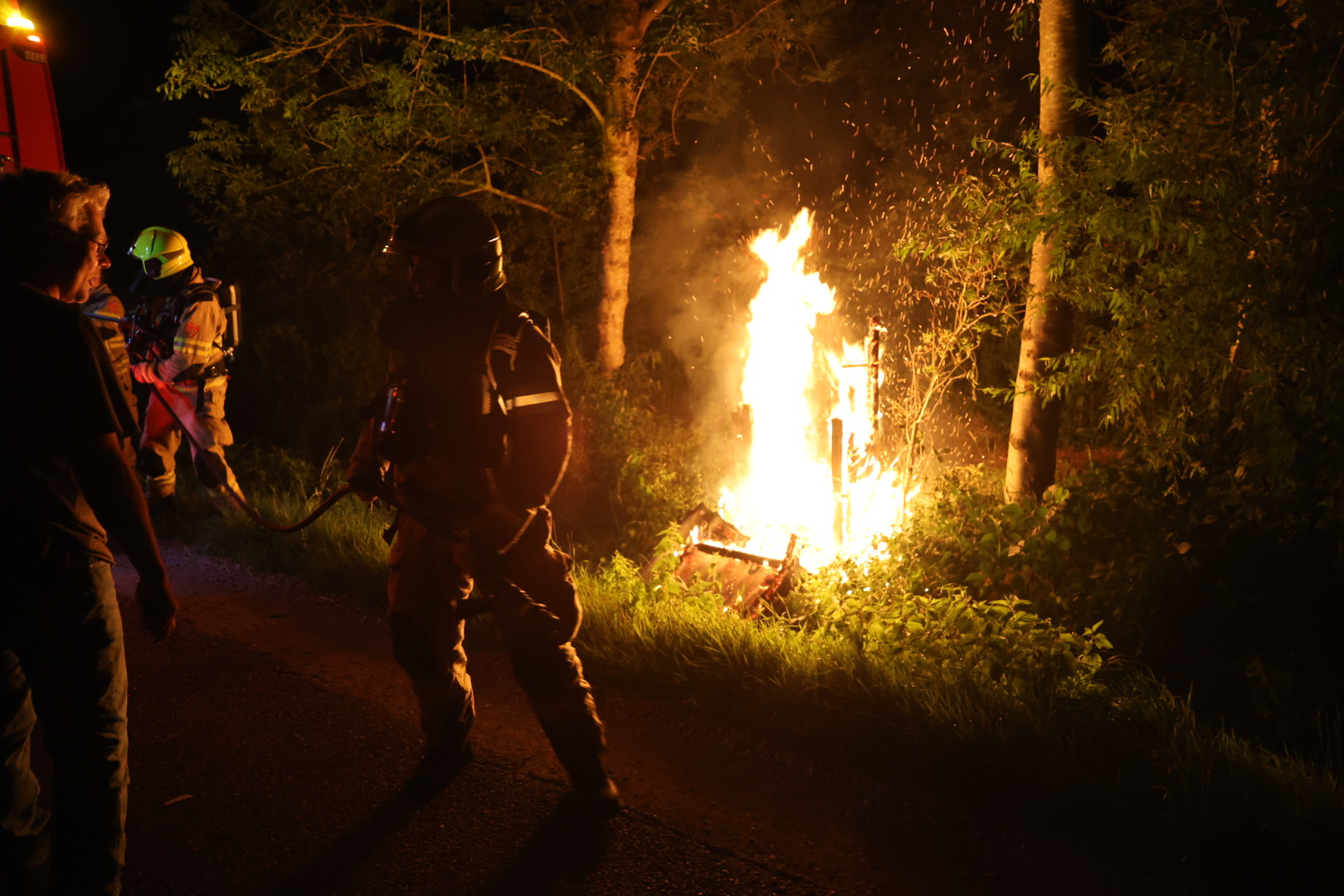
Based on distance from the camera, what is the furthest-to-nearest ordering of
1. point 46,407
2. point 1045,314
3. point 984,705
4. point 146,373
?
point 146,373 < point 1045,314 < point 984,705 < point 46,407

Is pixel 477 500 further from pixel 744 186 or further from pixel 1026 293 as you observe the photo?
pixel 744 186

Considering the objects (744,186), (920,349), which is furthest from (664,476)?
(744,186)

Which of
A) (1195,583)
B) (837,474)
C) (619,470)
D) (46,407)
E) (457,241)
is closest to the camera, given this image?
(46,407)

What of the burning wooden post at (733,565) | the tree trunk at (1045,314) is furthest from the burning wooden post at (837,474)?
the tree trunk at (1045,314)

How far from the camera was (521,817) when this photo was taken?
358cm

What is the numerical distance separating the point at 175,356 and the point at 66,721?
5339 millimetres

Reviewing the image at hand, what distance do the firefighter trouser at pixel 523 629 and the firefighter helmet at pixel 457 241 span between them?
948 millimetres

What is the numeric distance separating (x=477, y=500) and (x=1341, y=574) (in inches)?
170

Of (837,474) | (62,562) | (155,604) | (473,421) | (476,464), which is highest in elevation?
(473,421)

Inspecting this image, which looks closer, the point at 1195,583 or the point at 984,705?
the point at 984,705

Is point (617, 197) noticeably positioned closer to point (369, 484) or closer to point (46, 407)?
point (369, 484)

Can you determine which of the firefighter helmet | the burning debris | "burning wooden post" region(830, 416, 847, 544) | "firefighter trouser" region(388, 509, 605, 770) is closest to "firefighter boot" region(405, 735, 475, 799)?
"firefighter trouser" region(388, 509, 605, 770)

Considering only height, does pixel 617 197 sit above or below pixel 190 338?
above

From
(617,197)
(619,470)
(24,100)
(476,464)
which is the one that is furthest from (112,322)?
(476,464)
